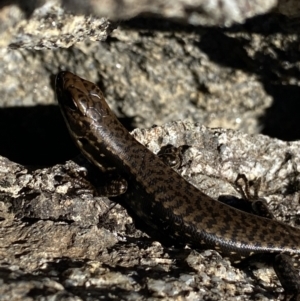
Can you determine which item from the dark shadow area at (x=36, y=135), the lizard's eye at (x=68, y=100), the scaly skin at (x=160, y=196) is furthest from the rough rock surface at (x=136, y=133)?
the lizard's eye at (x=68, y=100)

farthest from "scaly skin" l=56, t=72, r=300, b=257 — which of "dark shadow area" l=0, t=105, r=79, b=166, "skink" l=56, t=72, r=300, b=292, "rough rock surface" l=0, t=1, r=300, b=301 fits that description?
"dark shadow area" l=0, t=105, r=79, b=166

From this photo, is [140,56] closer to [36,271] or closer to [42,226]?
[42,226]

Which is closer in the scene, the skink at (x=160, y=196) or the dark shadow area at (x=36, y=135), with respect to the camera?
the skink at (x=160, y=196)

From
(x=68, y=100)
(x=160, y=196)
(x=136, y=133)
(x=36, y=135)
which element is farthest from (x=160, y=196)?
(x=36, y=135)

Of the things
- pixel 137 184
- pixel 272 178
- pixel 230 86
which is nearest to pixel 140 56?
pixel 230 86

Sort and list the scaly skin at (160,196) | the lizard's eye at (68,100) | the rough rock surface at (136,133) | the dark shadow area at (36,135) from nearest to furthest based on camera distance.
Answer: the rough rock surface at (136,133) < the scaly skin at (160,196) < the lizard's eye at (68,100) < the dark shadow area at (36,135)

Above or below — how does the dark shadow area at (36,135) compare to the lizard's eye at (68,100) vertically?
below

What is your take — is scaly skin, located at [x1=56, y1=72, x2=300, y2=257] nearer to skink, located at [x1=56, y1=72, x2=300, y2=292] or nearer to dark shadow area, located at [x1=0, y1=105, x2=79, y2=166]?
skink, located at [x1=56, y1=72, x2=300, y2=292]

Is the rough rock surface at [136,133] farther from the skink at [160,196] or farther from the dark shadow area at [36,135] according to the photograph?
the skink at [160,196]

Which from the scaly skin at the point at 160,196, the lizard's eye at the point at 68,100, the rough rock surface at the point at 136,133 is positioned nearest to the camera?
the rough rock surface at the point at 136,133

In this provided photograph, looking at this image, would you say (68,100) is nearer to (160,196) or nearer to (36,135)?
(36,135)
